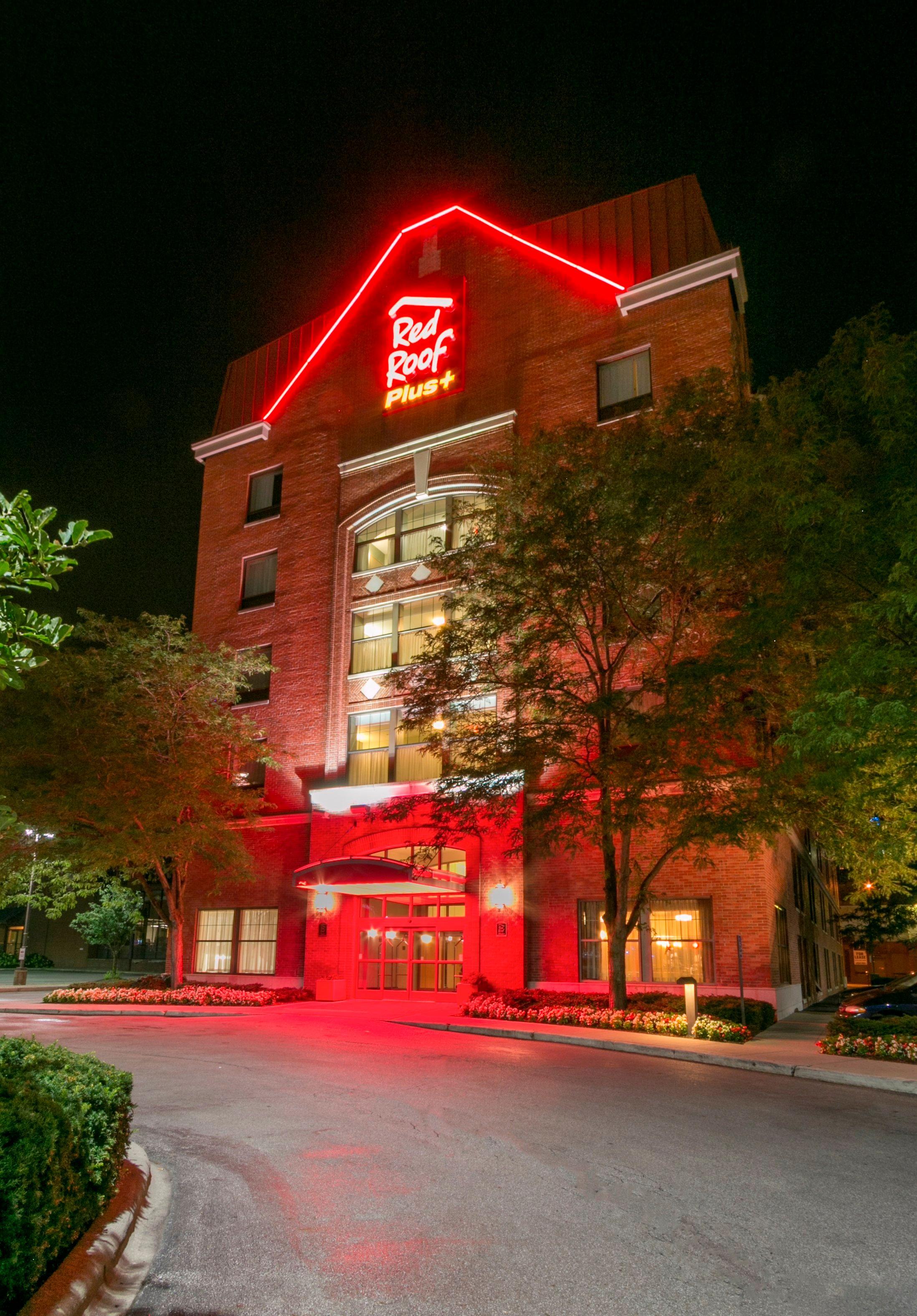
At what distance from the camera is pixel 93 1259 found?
5707 millimetres

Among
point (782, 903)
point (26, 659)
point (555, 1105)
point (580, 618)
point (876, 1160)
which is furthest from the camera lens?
point (782, 903)

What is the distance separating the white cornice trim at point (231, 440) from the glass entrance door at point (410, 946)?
61.9 ft

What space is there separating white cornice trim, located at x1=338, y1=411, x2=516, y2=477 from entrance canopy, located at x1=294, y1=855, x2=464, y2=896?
13923 millimetres

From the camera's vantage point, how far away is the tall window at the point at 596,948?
85.2ft

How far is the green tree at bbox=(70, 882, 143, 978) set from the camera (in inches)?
1934

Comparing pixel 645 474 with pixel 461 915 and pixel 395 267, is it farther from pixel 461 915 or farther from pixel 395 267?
pixel 395 267

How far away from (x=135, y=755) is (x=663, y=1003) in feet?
51.8

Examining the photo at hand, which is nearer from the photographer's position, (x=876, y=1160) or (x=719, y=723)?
(x=876, y=1160)

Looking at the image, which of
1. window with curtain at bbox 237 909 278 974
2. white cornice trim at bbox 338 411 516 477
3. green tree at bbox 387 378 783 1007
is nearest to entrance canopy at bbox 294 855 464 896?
window with curtain at bbox 237 909 278 974

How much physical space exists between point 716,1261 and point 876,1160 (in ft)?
12.7

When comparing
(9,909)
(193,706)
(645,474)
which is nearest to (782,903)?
(645,474)

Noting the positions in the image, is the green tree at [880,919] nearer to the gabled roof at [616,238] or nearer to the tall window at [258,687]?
the tall window at [258,687]

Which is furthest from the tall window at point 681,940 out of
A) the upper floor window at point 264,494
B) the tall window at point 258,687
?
the upper floor window at point 264,494

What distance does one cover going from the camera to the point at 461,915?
98.0 feet
